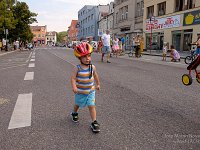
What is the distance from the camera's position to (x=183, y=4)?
2606cm

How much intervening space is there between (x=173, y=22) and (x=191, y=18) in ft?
10.1

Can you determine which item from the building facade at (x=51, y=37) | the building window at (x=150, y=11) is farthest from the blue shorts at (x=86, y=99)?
the building facade at (x=51, y=37)

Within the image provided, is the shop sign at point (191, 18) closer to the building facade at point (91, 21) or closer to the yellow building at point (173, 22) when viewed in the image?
the yellow building at point (173, 22)

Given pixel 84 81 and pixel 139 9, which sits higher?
pixel 139 9

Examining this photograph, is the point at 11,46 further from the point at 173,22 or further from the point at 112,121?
the point at 112,121

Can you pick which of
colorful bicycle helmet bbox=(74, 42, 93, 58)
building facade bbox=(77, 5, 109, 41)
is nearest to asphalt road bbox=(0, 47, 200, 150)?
colorful bicycle helmet bbox=(74, 42, 93, 58)

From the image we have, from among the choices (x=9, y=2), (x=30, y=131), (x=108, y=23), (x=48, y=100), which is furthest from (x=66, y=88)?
(x=108, y=23)

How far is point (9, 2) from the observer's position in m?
37.5

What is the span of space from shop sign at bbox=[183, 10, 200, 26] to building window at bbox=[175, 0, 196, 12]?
83 cm

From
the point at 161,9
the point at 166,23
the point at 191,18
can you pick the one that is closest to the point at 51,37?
the point at 161,9

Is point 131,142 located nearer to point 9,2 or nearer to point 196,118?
point 196,118

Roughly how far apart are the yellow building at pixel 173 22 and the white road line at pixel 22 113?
2153 cm

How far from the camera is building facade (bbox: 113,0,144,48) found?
36644 millimetres

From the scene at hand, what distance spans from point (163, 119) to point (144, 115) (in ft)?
1.15
